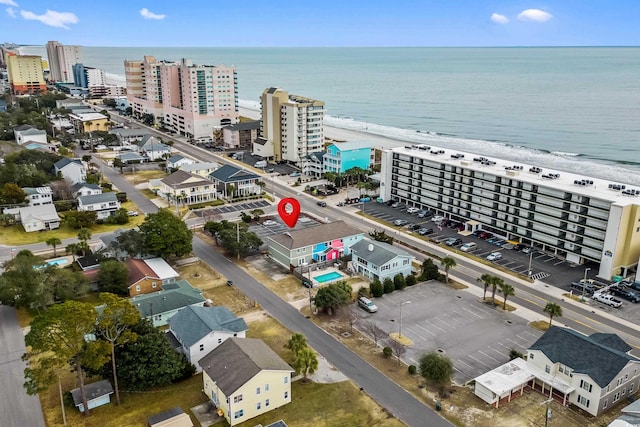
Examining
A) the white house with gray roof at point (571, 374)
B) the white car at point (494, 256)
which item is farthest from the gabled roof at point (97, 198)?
the white house with gray roof at point (571, 374)

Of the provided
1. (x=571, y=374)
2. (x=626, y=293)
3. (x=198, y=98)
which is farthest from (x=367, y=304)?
(x=198, y=98)

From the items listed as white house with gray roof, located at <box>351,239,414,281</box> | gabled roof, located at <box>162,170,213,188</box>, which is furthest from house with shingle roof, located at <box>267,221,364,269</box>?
gabled roof, located at <box>162,170,213,188</box>

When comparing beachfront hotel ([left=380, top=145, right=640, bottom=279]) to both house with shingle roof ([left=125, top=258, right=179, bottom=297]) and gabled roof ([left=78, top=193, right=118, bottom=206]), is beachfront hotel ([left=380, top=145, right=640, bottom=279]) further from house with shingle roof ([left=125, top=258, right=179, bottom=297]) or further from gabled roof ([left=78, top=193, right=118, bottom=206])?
gabled roof ([left=78, top=193, right=118, bottom=206])

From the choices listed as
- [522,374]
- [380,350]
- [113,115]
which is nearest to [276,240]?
[380,350]

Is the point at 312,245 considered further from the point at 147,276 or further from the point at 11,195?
the point at 11,195

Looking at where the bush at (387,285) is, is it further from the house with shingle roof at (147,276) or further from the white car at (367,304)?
the house with shingle roof at (147,276)

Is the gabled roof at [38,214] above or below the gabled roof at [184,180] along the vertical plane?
below

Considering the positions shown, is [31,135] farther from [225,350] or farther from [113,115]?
[225,350]
